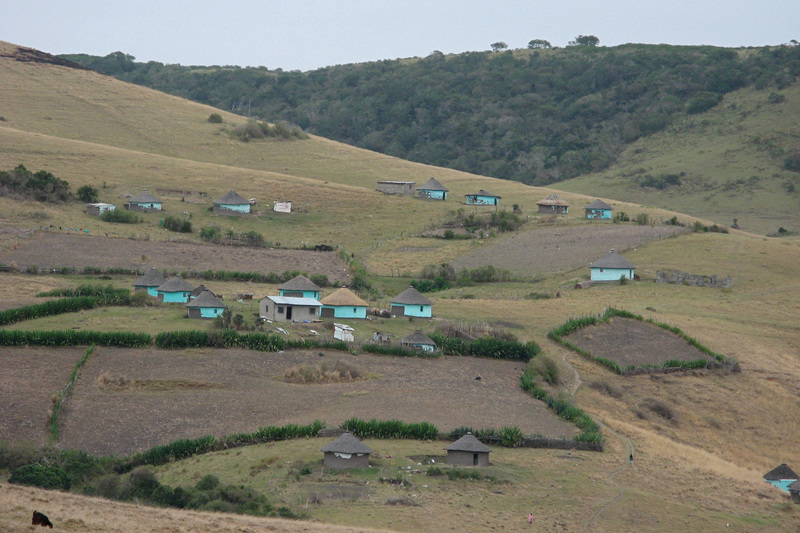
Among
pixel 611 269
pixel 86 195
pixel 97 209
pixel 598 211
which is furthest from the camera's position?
pixel 598 211

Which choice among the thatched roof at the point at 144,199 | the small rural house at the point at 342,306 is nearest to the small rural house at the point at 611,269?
the small rural house at the point at 342,306

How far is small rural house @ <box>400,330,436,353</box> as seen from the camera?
49.2 meters

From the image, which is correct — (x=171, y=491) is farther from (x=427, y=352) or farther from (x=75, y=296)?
(x=75, y=296)

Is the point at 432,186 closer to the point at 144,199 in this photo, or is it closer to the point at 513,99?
the point at 144,199

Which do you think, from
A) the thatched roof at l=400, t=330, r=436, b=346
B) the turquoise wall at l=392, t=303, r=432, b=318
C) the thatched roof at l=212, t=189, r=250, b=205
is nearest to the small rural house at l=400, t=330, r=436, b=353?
the thatched roof at l=400, t=330, r=436, b=346

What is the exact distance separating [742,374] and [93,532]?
38.6 metres

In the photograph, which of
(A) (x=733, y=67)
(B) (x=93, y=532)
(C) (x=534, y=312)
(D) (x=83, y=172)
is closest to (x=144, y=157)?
(D) (x=83, y=172)

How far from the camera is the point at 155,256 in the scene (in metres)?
64.7

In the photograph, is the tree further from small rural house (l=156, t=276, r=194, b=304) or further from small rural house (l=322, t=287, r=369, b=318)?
small rural house (l=322, t=287, r=369, b=318)

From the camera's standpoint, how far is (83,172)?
83812mm

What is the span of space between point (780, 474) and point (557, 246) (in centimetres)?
3726

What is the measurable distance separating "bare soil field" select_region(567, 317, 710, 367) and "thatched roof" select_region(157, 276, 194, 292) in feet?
68.6

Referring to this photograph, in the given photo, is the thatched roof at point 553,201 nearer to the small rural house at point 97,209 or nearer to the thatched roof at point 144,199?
the thatched roof at point 144,199

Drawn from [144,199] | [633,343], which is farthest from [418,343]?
[144,199]
